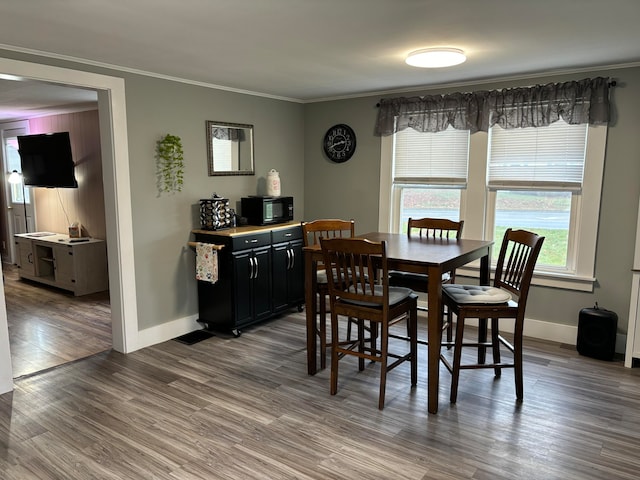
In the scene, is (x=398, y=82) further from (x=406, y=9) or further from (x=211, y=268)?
(x=211, y=268)

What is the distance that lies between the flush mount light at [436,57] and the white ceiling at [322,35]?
82 mm

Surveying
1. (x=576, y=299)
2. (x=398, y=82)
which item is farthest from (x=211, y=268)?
(x=576, y=299)

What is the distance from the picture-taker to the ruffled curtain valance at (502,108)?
378 cm

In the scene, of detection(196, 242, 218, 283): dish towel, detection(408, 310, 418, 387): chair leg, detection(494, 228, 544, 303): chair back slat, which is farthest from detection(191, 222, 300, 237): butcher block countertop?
detection(494, 228, 544, 303): chair back slat

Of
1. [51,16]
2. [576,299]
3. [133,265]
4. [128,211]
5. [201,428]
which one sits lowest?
[201,428]

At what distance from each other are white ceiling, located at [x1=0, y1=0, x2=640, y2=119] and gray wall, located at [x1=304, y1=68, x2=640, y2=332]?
Result: 278 mm

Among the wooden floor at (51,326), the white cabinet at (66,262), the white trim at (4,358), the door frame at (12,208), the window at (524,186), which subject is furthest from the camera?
the door frame at (12,208)

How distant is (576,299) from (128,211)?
384cm

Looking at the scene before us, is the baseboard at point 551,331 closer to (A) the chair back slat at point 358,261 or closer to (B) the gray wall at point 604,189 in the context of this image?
(B) the gray wall at point 604,189

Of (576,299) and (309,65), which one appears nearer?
(309,65)

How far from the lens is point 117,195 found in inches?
147

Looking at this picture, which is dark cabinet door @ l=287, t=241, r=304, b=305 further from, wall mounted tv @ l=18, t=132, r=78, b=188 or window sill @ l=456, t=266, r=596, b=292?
wall mounted tv @ l=18, t=132, r=78, b=188

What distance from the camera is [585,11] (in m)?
2.43

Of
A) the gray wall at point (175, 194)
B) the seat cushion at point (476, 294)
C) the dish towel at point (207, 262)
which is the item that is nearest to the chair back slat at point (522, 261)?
the seat cushion at point (476, 294)
